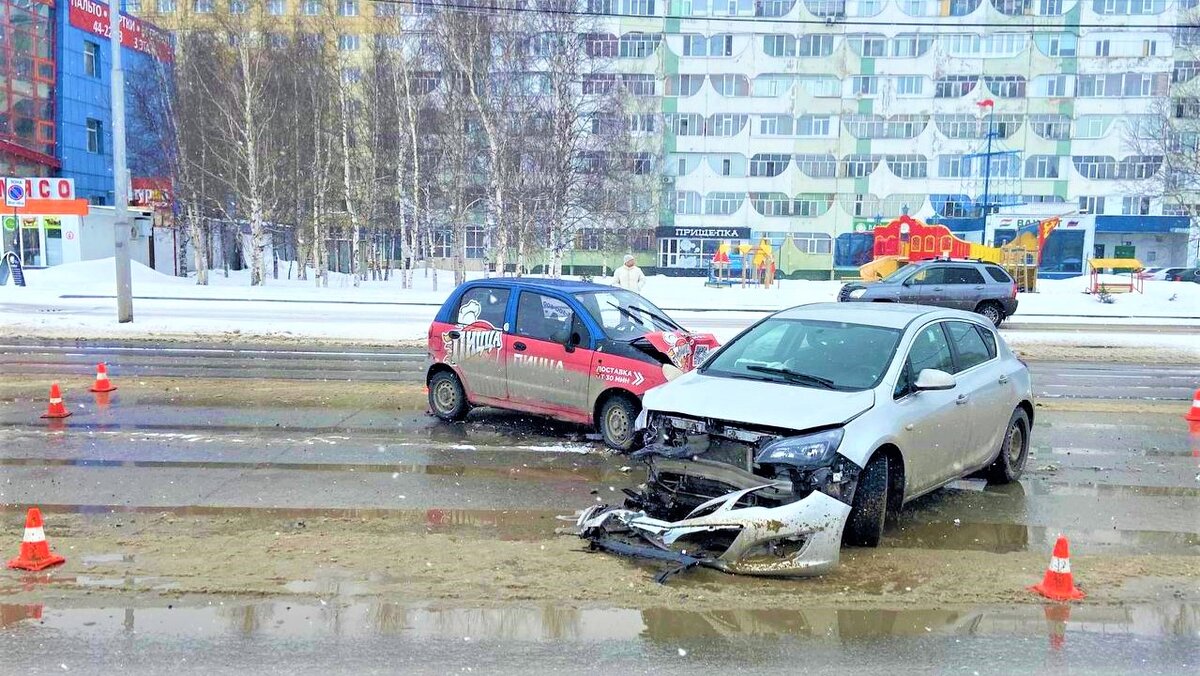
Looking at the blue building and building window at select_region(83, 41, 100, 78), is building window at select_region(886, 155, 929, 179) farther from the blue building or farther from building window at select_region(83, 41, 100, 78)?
building window at select_region(83, 41, 100, 78)

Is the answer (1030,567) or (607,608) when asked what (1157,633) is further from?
(607,608)

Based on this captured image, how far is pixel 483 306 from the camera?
9750 millimetres

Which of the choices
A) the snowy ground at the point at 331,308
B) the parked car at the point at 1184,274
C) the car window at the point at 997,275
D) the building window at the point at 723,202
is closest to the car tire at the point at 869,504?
the snowy ground at the point at 331,308

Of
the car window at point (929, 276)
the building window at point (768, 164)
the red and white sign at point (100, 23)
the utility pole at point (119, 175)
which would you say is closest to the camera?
the utility pole at point (119, 175)

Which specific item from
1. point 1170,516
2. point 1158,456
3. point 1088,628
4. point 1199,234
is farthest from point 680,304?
point 1199,234

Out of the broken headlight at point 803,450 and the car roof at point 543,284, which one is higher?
the car roof at point 543,284

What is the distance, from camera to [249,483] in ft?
23.8

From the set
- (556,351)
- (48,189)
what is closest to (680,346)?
(556,351)

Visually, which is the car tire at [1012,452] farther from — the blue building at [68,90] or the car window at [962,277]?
the blue building at [68,90]

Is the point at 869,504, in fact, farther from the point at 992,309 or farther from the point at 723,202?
the point at 723,202

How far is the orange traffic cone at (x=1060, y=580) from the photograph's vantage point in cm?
500

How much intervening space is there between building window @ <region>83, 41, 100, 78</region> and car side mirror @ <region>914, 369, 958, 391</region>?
193 ft

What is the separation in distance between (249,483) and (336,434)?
196cm

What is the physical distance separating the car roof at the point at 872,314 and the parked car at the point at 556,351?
1255 millimetres
